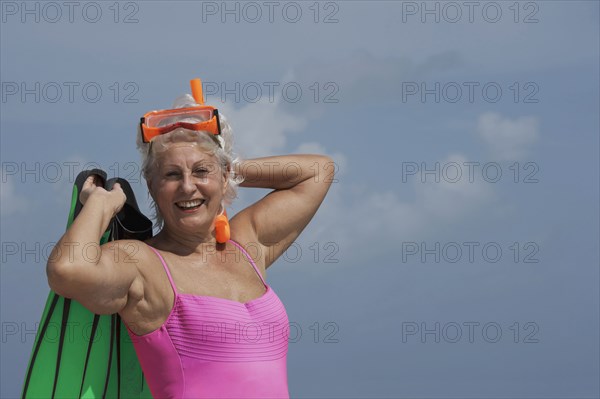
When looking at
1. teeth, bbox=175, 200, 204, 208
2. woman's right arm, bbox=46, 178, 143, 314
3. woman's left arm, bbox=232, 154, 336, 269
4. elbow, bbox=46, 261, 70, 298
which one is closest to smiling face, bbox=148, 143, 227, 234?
teeth, bbox=175, 200, 204, 208

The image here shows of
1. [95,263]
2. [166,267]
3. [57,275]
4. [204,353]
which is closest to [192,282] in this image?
[166,267]

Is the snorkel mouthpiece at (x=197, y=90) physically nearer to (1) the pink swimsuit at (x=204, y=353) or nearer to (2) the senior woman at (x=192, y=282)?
(2) the senior woman at (x=192, y=282)

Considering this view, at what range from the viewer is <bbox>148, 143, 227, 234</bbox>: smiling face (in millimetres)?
3893

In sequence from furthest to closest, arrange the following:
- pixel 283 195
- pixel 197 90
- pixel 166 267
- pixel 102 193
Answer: pixel 283 195
pixel 197 90
pixel 166 267
pixel 102 193

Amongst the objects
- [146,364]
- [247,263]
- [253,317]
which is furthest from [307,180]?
[146,364]

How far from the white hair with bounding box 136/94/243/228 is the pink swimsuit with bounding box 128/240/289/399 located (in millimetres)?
384

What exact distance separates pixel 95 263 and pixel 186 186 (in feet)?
2.23

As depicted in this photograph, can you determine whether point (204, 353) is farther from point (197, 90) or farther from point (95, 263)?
point (197, 90)

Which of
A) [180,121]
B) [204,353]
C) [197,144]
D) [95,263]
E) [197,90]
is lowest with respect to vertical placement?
[204,353]

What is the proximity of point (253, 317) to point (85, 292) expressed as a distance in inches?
34.5

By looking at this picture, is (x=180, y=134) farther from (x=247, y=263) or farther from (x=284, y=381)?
(x=284, y=381)

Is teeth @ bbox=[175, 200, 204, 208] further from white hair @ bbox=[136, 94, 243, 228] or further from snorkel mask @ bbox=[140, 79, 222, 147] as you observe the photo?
snorkel mask @ bbox=[140, 79, 222, 147]

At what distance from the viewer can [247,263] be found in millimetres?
4219

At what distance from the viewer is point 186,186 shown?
3.87 m
